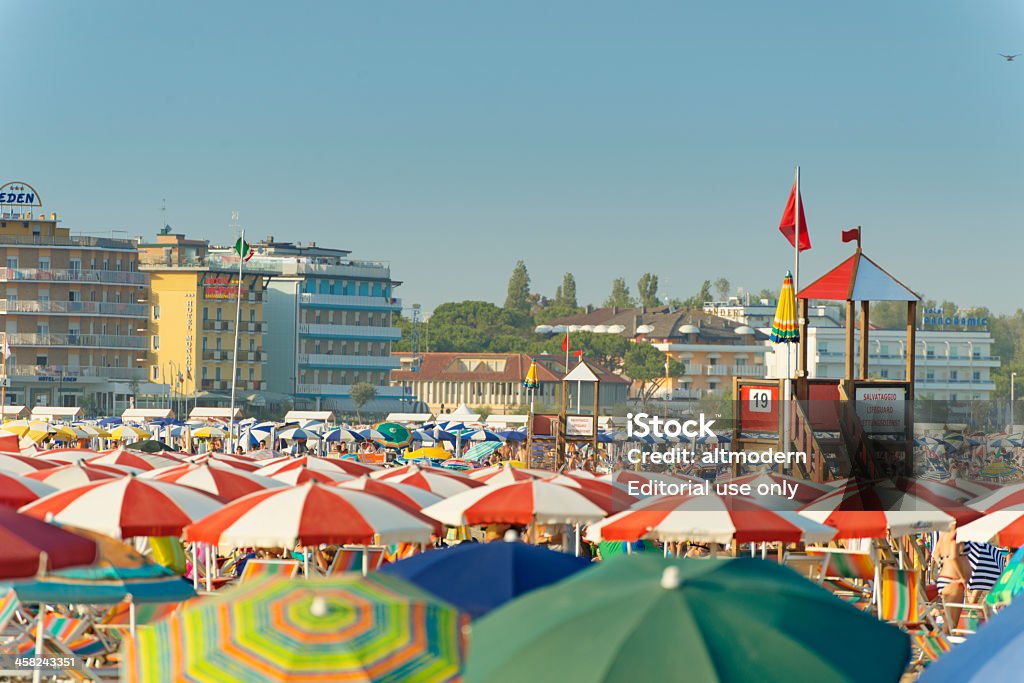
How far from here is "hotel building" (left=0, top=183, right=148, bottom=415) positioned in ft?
320

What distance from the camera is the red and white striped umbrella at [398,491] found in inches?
533

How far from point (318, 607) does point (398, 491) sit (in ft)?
30.4

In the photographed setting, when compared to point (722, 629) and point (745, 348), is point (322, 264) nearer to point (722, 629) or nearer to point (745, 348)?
point (745, 348)

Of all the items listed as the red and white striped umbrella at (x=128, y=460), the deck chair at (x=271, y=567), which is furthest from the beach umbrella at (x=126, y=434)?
the deck chair at (x=271, y=567)

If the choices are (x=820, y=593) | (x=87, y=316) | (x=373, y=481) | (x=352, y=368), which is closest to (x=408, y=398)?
(x=352, y=368)

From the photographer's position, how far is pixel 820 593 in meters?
5.88

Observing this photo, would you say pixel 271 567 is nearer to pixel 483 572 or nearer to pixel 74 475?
pixel 74 475

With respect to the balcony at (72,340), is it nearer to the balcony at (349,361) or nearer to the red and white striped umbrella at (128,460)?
the balcony at (349,361)

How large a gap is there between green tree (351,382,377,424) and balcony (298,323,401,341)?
350 centimetres

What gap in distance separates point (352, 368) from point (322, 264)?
7.30 metres

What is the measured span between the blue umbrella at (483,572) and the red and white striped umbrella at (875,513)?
5.57 metres

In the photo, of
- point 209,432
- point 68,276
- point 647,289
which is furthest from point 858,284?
point 647,289

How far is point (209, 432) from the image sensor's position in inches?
2157

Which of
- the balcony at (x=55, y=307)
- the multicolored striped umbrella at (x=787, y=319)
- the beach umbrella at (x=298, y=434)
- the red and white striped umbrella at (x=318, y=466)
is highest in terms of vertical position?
the balcony at (x=55, y=307)
